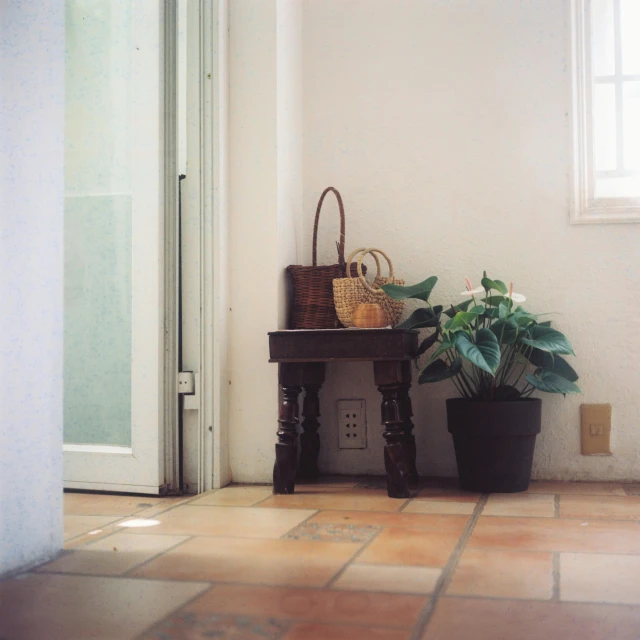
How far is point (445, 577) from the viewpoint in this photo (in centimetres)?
138

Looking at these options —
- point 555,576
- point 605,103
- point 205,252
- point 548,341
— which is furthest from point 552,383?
point 205,252

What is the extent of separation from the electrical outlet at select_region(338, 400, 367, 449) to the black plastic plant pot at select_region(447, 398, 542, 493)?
396mm

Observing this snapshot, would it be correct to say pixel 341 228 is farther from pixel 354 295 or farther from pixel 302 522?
pixel 302 522

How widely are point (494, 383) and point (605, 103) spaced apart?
1023 mm

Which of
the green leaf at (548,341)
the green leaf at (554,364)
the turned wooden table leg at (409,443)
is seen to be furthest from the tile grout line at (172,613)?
the green leaf at (554,364)

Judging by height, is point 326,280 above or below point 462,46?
below

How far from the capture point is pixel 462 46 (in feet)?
8.43

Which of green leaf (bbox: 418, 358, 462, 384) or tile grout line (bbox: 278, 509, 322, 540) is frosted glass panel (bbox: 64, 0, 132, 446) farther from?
green leaf (bbox: 418, 358, 462, 384)

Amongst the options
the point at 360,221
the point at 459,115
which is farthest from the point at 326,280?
the point at 459,115

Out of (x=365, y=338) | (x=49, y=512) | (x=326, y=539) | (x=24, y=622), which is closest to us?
(x=24, y=622)

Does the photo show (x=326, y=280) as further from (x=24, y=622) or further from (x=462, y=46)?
(x=24, y=622)

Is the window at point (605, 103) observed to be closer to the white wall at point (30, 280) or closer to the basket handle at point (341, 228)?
the basket handle at point (341, 228)

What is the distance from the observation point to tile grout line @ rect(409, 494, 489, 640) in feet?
3.62

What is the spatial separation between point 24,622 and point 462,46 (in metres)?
2.18
